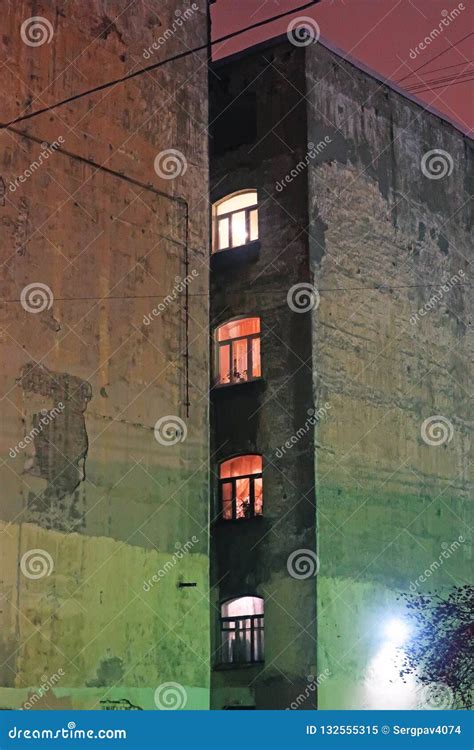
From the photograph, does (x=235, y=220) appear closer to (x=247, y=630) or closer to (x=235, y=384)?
(x=235, y=384)

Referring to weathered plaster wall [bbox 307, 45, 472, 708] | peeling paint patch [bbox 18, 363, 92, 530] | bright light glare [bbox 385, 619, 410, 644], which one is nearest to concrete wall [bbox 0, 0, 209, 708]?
peeling paint patch [bbox 18, 363, 92, 530]

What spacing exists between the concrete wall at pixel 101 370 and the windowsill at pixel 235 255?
258 centimetres

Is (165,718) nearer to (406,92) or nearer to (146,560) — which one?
(146,560)

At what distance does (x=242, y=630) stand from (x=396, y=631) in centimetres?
321

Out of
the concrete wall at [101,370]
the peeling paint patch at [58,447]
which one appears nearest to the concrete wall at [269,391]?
the concrete wall at [101,370]

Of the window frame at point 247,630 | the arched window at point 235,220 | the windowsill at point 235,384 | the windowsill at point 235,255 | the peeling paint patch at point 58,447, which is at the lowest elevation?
the window frame at point 247,630

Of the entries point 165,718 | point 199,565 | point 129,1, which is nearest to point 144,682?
point 199,565

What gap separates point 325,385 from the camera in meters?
26.9

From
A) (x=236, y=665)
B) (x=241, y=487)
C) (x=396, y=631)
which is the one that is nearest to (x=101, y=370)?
(x=241, y=487)

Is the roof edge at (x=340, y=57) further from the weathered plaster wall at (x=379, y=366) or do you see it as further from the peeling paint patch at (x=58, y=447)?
the peeling paint patch at (x=58, y=447)

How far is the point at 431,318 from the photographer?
98.7ft

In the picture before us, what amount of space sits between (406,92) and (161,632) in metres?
14.6

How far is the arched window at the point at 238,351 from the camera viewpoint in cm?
2778

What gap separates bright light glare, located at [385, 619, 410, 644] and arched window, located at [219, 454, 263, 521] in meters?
3.55
